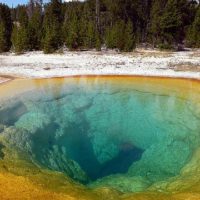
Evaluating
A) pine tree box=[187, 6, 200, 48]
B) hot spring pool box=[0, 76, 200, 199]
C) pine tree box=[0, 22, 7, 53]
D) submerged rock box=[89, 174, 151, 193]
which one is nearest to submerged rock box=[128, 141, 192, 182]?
hot spring pool box=[0, 76, 200, 199]

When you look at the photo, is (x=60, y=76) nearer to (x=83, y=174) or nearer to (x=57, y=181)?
(x=83, y=174)

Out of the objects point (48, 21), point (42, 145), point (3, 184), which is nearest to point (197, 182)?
point (3, 184)

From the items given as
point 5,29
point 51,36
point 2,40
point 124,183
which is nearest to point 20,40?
point 2,40

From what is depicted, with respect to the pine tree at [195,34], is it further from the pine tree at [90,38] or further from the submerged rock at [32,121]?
the submerged rock at [32,121]

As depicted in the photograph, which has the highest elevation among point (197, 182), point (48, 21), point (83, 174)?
point (48, 21)

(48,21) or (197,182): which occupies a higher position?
(48,21)
